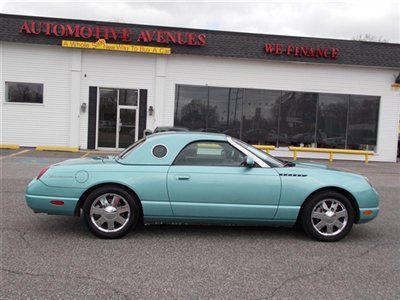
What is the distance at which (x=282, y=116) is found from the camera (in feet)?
63.9

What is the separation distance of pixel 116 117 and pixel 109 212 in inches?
543

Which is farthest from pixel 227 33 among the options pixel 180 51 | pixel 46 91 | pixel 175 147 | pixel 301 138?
pixel 175 147

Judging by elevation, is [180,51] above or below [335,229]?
above

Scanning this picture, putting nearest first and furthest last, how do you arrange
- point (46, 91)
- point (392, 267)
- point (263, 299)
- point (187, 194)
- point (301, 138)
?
point (263, 299)
point (392, 267)
point (187, 194)
point (46, 91)
point (301, 138)

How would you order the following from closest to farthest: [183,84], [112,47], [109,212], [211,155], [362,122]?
[109,212], [211,155], [112,47], [183,84], [362,122]

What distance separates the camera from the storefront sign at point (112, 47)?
17.8m

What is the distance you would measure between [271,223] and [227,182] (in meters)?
0.83

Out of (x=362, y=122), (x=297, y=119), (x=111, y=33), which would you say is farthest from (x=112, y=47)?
(x=362, y=122)

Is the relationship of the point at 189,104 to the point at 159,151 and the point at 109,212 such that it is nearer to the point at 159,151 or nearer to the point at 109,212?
the point at 159,151

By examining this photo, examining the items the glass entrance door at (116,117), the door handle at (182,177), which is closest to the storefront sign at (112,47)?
the glass entrance door at (116,117)

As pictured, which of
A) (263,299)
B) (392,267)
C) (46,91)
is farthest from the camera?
(46,91)

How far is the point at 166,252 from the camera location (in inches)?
195

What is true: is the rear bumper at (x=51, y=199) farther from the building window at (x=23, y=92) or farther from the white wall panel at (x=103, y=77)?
the building window at (x=23, y=92)

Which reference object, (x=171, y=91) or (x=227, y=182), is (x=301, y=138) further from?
(x=227, y=182)
